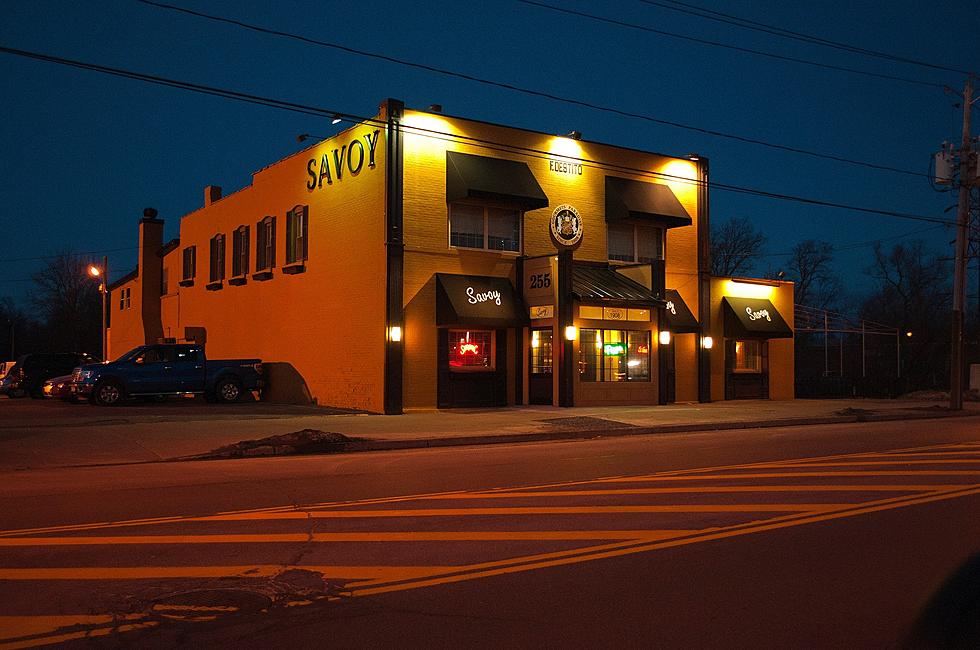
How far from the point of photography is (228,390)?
28609 mm

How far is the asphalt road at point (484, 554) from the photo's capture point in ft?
18.1

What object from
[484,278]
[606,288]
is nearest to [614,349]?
[606,288]

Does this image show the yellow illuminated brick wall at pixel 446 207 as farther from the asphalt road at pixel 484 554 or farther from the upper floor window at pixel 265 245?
the asphalt road at pixel 484 554

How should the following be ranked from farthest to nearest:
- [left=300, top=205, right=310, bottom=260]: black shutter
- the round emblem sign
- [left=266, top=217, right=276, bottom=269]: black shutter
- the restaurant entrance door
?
[left=266, top=217, right=276, bottom=269]: black shutter → [left=300, top=205, right=310, bottom=260]: black shutter → the round emblem sign → the restaurant entrance door

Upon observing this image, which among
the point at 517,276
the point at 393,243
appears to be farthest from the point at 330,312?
the point at 517,276

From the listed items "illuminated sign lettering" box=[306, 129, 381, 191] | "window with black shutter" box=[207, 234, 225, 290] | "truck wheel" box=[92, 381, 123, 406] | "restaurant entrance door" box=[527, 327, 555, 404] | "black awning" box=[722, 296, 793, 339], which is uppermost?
"illuminated sign lettering" box=[306, 129, 381, 191]

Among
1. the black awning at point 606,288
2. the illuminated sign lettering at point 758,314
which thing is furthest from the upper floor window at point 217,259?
the illuminated sign lettering at point 758,314

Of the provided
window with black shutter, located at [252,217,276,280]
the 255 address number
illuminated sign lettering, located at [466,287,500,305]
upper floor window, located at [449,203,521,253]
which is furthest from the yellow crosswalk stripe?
window with black shutter, located at [252,217,276,280]

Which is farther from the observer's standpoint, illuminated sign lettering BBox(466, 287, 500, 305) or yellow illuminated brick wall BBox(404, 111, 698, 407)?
illuminated sign lettering BBox(466, 287, 500, 305)

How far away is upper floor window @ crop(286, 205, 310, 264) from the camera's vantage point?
96.7 ft

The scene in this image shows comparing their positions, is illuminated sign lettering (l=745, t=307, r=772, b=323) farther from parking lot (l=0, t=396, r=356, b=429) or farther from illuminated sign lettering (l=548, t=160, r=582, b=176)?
parking lot (l=0, t=396, r=356, b=429)

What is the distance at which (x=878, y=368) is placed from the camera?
57594 millimetres

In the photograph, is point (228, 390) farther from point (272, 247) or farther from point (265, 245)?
point (265, 245)

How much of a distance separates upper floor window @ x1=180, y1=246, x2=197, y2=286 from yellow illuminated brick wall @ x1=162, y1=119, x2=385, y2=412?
408 cm
